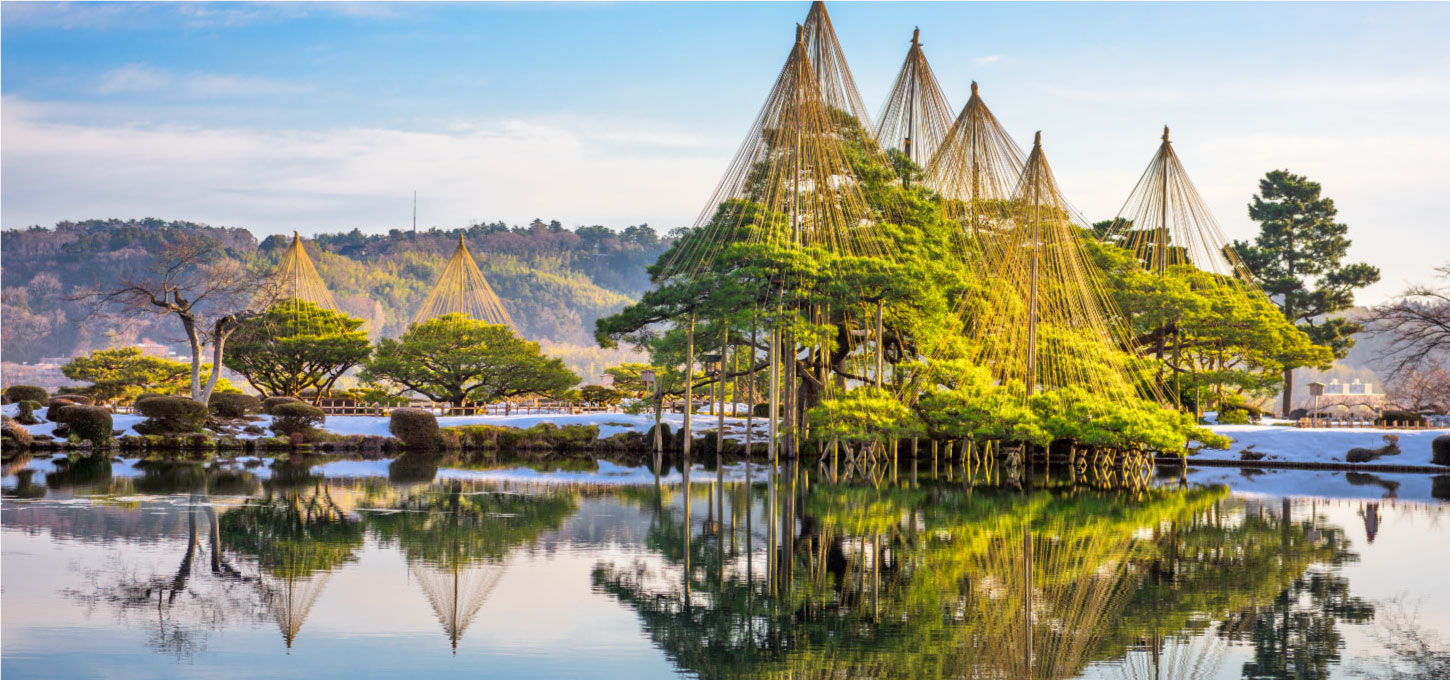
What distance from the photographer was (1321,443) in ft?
112

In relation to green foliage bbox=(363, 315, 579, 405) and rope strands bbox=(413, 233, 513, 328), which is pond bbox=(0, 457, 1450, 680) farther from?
rope strands bbox=(413, 233, 513, 328)

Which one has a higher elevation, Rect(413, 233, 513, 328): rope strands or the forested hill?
the forested hill

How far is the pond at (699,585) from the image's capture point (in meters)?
9.16

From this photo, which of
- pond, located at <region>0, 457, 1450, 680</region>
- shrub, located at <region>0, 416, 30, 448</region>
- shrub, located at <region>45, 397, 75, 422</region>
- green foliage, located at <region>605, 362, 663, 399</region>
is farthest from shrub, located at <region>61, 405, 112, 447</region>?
green foliage, located at <region>605, 362, 663, 399</region>

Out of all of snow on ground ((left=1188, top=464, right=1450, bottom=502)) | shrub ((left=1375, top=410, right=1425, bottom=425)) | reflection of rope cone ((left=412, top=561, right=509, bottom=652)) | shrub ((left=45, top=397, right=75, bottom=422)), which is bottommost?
snow on ground ((left=1188, top=464, right=1450, bottom=502))

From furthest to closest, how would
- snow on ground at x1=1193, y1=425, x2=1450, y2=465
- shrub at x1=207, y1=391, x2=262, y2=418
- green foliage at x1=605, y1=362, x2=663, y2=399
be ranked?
green foliage at x1=605, y1=362, x2=663, y2=399, shrub at x1=207, y1=391, x2=262, y2=418, snow on ground at x1=1193, y1=425, x2=1450, y2=465

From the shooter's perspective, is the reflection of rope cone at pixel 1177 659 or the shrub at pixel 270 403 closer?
the reflection of rope cone at pixel 1177 659

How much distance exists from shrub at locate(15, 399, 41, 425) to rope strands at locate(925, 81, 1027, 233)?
26.5m

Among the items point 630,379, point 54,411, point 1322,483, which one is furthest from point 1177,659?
point 630,379

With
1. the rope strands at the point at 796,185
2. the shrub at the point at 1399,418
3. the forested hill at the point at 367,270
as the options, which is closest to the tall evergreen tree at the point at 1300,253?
the shrub at the point at 1399,418

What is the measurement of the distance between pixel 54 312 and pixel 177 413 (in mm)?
98718

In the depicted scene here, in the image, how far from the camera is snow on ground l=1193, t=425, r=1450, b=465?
109 feet

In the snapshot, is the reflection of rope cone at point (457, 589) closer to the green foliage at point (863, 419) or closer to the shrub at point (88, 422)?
the green foliage at point (863, 419)

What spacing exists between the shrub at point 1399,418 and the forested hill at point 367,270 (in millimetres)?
92039
